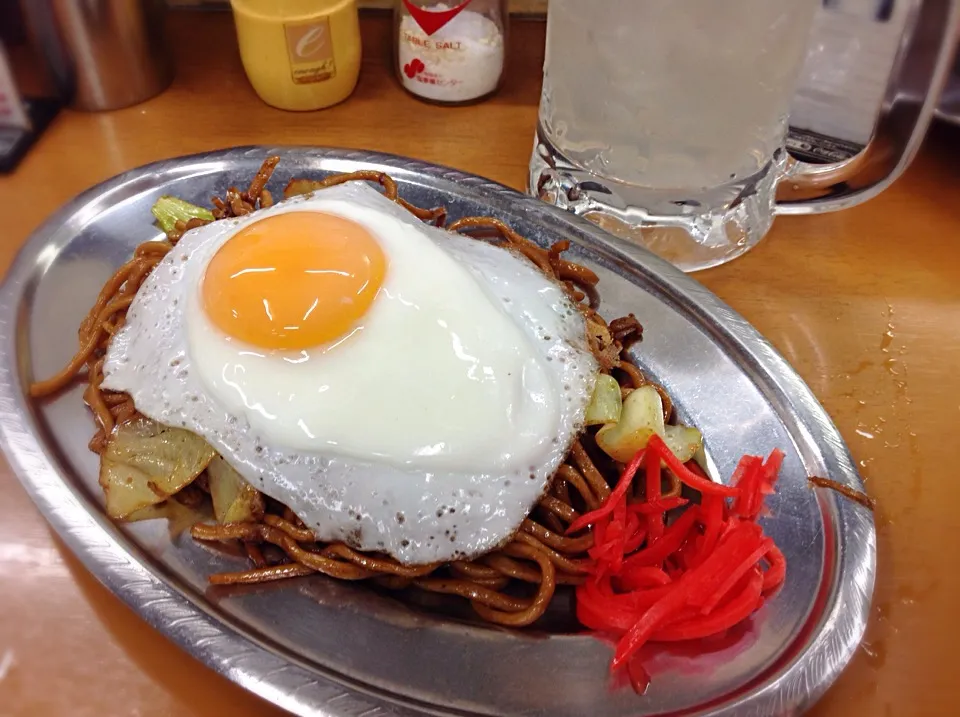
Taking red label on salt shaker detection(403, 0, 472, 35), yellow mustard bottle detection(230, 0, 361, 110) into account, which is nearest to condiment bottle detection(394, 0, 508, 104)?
red label on salt shaker detection(403, 0, 472, 35)

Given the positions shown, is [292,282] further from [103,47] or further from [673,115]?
[103,47]

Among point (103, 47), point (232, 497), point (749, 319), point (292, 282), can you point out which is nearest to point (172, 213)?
point (292, 282)

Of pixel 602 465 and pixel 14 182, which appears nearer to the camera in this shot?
pixel 602 465

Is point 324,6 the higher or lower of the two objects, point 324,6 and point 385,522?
the higher

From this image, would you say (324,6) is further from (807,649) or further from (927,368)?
(807,649)

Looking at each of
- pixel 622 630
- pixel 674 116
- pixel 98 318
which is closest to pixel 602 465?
pixel 622 630
